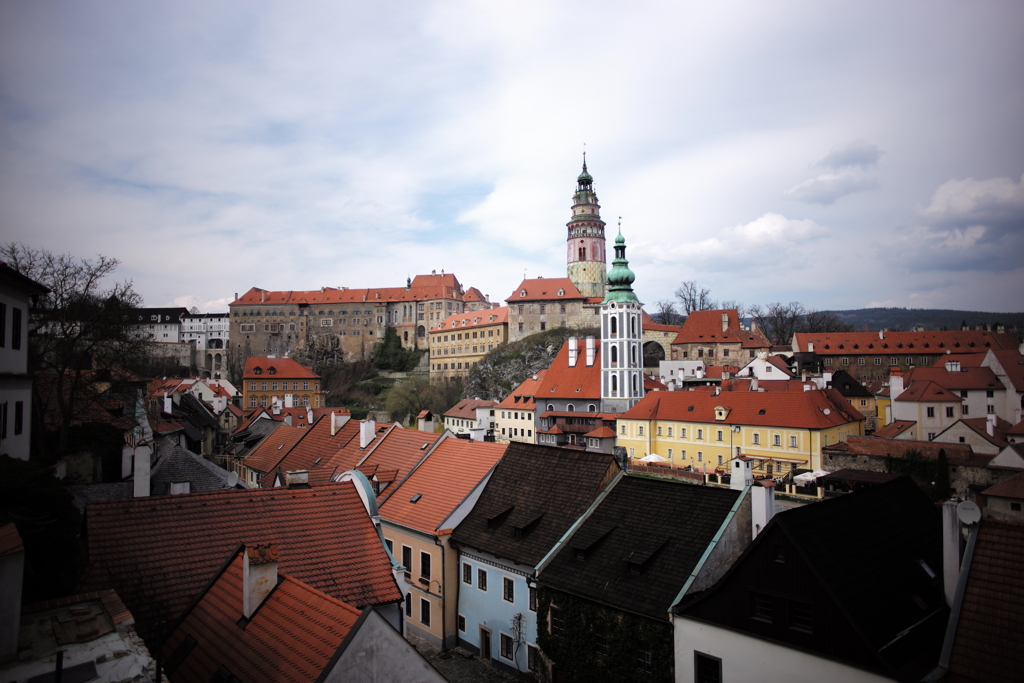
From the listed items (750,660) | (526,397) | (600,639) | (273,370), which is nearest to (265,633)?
(600,639)

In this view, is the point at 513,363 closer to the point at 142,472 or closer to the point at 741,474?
the point at 741,474

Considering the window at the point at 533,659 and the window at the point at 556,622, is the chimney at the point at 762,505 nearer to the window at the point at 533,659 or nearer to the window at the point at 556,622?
the window at the point at 556,622

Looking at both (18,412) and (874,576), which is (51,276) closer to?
(18,412)

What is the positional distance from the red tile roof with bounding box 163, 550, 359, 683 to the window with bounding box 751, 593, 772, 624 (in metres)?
6.74

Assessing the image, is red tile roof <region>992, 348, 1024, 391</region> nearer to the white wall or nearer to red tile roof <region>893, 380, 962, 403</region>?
red tile roof <region>893, 380, 962, 403</region>

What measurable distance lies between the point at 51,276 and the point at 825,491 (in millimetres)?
32270

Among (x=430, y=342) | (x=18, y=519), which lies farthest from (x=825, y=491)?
(x=430, y=342)

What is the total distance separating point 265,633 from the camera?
777 centimetres

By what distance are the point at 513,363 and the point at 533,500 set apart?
64.2m

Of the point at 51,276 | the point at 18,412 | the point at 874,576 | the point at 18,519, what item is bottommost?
the point at 874,576

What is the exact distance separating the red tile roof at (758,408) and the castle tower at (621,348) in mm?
9704

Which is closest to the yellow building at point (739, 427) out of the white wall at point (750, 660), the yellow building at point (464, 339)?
the white wall at point (750, 660)

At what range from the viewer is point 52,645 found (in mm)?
6707

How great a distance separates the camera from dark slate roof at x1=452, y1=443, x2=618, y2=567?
15.0m
